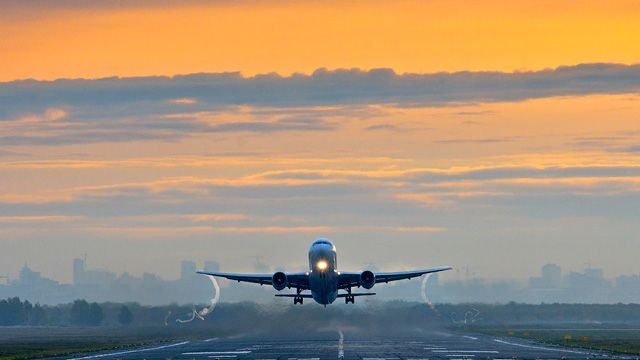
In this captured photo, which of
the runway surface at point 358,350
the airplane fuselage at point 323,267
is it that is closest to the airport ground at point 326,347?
the runway surface at point 358,350

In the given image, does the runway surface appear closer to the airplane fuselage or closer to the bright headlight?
the airplane fuselage

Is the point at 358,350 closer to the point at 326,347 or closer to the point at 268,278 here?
the point at 326,347

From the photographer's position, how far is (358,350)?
125375 millimetres

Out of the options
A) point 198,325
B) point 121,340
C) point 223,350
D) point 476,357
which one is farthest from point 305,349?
point 198,325

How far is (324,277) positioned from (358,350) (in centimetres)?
1323

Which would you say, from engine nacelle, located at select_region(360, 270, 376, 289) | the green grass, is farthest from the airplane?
the green grass

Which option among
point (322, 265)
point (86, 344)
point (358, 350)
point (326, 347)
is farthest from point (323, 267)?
point (86, 344)

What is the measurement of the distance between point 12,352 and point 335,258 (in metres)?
35.9

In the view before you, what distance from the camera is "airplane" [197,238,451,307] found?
5320 inches

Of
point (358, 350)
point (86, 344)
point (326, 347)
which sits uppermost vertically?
point (86, 344)

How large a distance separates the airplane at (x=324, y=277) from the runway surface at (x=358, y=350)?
5714 mm

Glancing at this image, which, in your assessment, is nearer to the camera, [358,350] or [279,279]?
[358,350]

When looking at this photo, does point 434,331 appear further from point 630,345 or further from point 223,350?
point 223,350

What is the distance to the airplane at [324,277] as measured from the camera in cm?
13512
